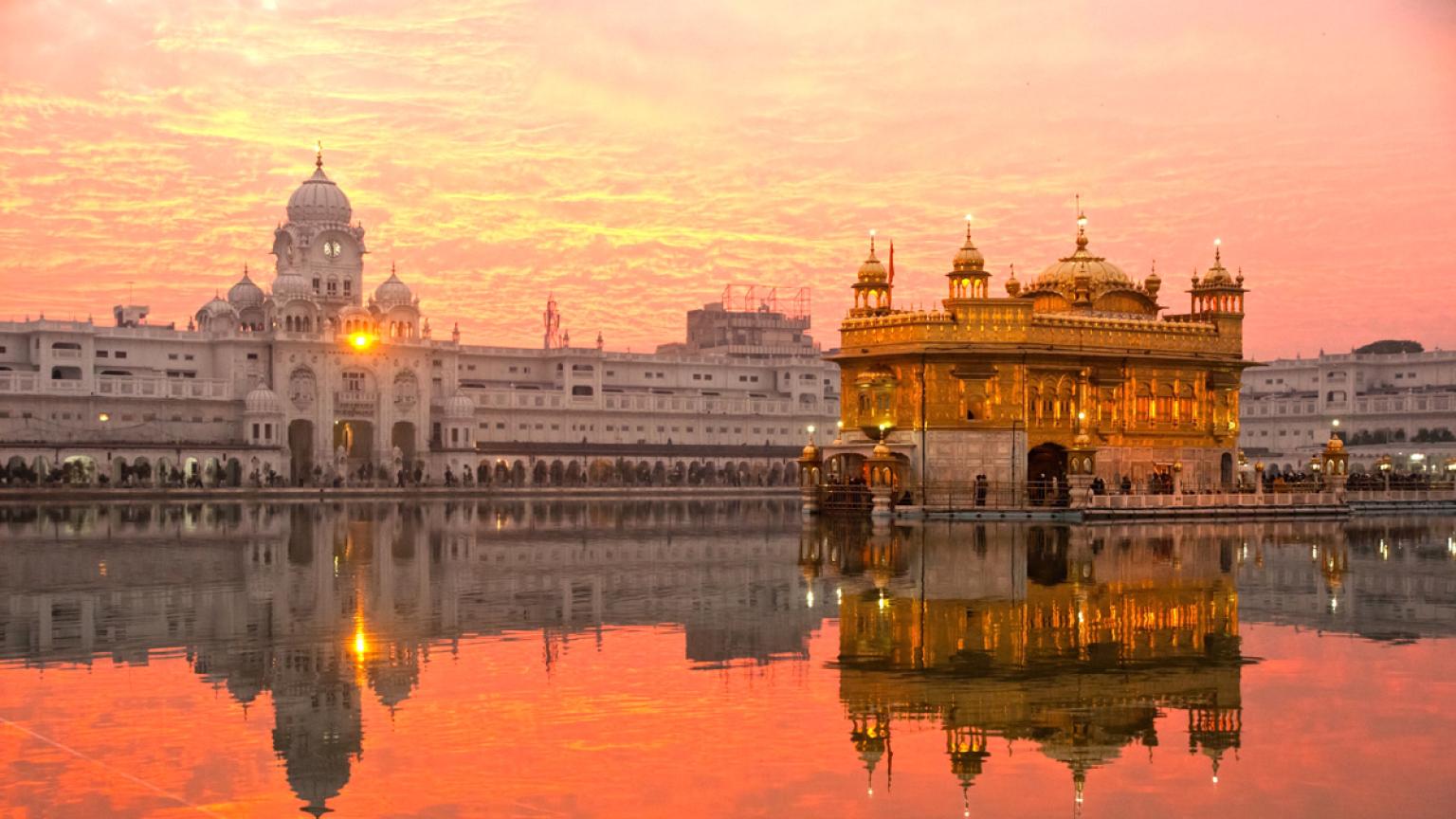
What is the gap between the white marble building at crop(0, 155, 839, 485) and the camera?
101 meters

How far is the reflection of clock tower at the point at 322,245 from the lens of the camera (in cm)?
11406

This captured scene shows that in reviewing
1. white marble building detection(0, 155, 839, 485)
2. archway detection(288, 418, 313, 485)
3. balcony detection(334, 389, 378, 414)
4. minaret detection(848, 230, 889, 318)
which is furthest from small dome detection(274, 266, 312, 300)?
minaret detection(848, 230, 889, 318)

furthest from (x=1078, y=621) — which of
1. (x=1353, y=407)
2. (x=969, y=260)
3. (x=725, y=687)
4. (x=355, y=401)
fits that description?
(x=1353, y=407)

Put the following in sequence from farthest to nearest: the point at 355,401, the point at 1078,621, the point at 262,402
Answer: the point at 355,401
the point at 262,402
the point at 1078,621

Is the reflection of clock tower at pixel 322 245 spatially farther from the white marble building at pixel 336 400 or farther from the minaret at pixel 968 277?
the minaret at pixel 968 277

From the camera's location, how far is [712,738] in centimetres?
1319

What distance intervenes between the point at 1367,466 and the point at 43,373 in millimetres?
95319

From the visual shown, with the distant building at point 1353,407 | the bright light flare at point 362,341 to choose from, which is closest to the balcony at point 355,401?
the bright light flare at point 362,341

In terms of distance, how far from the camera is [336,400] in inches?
4318

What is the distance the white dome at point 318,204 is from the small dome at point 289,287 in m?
4.70

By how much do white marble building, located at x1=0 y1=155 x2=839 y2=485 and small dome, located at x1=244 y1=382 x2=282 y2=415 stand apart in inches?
3.7

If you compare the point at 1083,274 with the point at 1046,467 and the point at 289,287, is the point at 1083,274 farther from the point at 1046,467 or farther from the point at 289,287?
the point at 289,287

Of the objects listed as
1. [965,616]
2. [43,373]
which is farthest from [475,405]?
[965,616]

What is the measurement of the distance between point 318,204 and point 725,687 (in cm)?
10364
